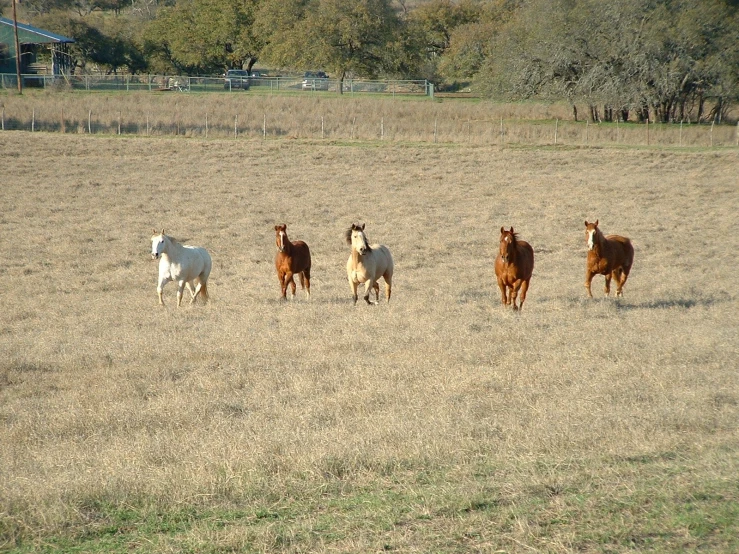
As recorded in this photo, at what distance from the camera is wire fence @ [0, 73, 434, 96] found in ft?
192

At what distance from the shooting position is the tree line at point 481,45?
46.6m

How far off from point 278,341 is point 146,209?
15844 mm

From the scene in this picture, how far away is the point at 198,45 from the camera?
72.3 metres

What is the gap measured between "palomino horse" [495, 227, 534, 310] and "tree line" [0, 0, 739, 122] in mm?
37101

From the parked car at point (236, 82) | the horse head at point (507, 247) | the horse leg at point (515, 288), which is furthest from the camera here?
the parked car at point (236, 82)

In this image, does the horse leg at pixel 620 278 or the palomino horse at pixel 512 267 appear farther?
the horse leg at pixel 620 278

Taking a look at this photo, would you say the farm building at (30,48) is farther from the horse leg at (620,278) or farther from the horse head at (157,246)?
the horse leg at (620,278)

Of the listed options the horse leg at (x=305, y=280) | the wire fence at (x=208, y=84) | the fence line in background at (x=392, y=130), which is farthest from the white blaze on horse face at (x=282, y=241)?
the wire fence at (x=208, y=84)

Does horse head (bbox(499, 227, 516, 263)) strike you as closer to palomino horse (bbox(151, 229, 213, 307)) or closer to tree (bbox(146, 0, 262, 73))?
palomino horse (bbox(151, 229, 213, 307))

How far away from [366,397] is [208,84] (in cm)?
5776

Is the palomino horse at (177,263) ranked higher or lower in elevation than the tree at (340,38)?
lower

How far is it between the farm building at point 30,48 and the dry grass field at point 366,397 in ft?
143

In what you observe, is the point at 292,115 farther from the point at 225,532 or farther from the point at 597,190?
the point at 225,532

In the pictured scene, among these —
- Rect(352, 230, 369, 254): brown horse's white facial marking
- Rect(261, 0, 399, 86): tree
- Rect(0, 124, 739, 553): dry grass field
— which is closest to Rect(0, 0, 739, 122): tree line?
Rect(261, 0, 399, 86): tree
